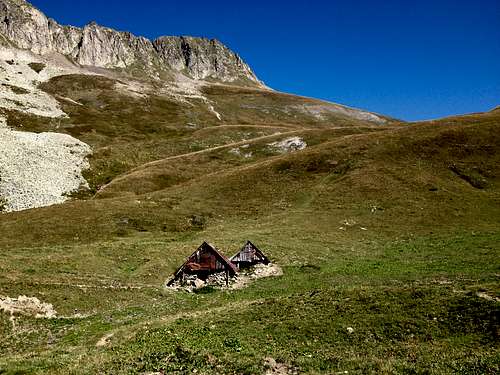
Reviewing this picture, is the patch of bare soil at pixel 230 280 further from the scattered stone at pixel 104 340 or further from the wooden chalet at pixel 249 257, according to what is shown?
the scattered stone at pixel 104 340

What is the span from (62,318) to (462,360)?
2512 cm

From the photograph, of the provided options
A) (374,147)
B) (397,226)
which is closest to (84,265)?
(397,226)

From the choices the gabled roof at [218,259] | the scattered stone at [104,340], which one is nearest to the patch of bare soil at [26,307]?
the scattered stone at [104,340]

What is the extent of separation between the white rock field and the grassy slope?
32.7ft

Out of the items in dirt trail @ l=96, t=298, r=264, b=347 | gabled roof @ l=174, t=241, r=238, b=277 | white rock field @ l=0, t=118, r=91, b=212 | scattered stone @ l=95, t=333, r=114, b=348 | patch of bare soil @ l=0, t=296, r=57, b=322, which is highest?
white rock field @ l=0, t=118, r=91, b=212

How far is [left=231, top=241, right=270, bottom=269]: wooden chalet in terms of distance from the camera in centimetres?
4634

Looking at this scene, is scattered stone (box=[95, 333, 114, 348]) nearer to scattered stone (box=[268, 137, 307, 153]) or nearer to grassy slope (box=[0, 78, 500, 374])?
grassy slope (box=[0, 78, 500, 374])

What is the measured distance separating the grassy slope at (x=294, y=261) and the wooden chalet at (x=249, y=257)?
2.14 metres

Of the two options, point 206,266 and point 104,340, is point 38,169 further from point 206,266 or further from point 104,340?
point 104,340

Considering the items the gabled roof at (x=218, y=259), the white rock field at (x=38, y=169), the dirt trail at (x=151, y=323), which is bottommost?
the dirt trail at (x=151, y=323)

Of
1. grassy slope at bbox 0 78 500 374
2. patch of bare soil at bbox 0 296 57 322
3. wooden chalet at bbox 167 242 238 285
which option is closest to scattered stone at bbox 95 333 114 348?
grassy slope at bbox 0 78 500 374

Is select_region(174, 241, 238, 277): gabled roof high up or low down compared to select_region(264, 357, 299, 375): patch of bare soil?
up

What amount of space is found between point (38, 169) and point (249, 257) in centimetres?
6136

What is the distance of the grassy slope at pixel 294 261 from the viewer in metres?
21.8
